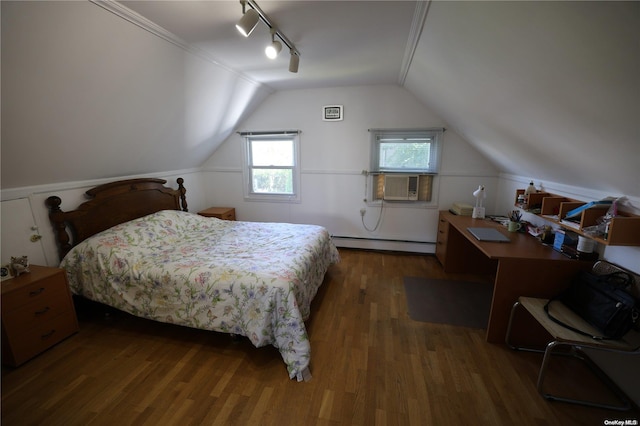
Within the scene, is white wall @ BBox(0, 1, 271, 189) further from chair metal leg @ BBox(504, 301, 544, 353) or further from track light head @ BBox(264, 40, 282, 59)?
chair metal leg @ BBox(504, 301, 544, 353)

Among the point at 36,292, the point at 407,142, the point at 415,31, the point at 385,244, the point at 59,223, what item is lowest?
the point at 385,244

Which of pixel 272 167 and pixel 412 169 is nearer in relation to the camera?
pixel 412 169

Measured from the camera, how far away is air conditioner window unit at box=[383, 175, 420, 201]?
362 cm

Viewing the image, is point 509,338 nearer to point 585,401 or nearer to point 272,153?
point 585,401

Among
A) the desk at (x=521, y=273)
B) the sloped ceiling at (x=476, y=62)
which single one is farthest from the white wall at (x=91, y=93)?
the desk at (x=521, y=273)

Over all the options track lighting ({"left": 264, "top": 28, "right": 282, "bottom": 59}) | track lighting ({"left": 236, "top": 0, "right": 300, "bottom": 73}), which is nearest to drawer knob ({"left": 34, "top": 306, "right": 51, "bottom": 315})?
track lighting ({"left": 236, "top": 0, "right": 300, "bottom": 73})

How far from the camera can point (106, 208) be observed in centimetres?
260

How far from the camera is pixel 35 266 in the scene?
2.07 m

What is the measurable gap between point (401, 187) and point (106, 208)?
340 cm

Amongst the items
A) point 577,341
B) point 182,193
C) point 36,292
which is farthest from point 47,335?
point 577,341

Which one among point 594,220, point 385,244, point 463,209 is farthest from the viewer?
point 385,244

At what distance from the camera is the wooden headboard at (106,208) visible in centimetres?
229

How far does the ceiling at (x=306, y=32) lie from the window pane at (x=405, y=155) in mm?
965

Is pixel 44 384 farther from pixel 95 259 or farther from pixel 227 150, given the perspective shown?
pixel 227 150
